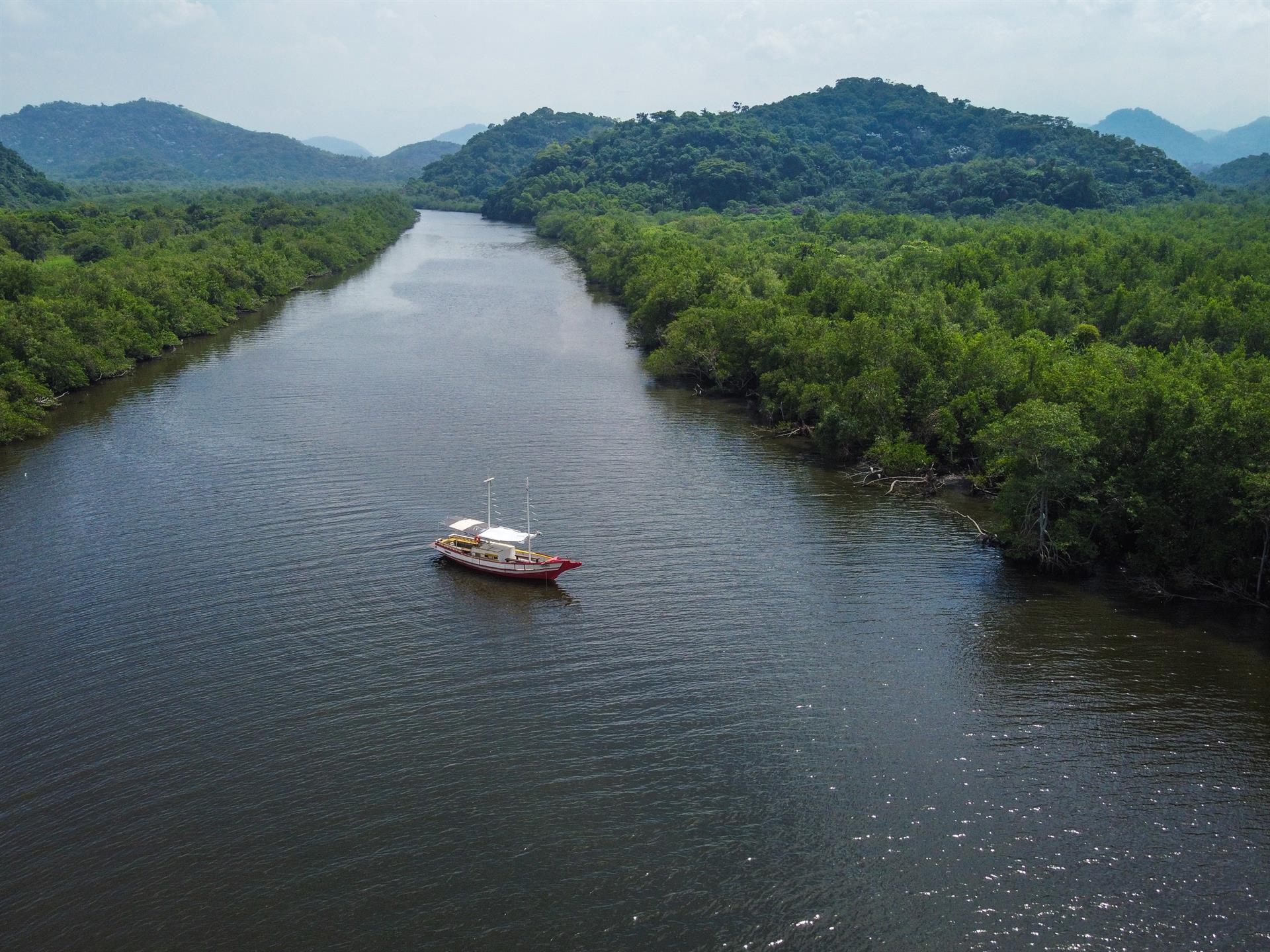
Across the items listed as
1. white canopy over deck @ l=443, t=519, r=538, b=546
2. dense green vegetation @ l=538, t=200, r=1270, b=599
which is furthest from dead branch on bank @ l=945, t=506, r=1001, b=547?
white canopy over deck @ l=443, t=519, r=538, b=546

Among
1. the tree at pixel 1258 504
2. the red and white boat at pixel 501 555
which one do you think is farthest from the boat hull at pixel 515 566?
the tree at pixel 1258 504

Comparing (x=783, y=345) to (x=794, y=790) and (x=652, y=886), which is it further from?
(x=652, y=886)

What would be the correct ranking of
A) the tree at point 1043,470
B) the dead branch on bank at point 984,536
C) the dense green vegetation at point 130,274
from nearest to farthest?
the tree at point 1043,470 < the dead branch on bank at point 984,536 < the dense green vegetation at point 130,274

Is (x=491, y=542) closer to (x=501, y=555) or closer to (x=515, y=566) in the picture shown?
(x=501, y=555)

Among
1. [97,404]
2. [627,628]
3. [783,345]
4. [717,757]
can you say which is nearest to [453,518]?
[627,628]

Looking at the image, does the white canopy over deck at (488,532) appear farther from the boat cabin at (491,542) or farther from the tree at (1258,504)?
the tree at (1258,504)
